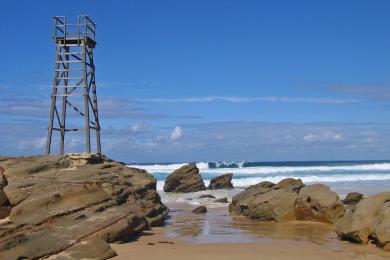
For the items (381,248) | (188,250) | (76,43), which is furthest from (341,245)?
(76,43)

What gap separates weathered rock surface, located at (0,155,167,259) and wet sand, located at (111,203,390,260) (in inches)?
20.5

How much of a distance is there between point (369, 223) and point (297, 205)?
192 inches

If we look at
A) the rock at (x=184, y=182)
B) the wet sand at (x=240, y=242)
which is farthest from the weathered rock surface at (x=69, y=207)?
the rock at (x=184, y=182)

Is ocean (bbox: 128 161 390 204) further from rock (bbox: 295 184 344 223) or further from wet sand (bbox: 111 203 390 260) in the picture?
wet sand (bbox: 111 203 390 260)

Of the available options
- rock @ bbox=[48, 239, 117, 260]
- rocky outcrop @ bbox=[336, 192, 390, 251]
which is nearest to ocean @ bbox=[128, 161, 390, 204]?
rocky outcrop @ bbox=[336, 192, 390, 251]

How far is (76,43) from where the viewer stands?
17.7 m

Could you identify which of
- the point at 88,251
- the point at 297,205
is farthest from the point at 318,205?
the point at 88,251

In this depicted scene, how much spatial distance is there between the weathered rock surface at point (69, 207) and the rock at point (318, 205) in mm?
4623

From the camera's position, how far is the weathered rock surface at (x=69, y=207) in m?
9.16

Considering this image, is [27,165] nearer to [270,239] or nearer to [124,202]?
[124,202]

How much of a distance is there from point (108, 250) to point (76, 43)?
33.6ft

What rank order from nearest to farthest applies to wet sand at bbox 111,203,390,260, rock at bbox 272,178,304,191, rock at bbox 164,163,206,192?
wet sand at bbox 111,203,390,260 < rock at bbox 272,178,304,191 < rock at bbox 164,163,206,192

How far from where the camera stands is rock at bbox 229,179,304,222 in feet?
52.7

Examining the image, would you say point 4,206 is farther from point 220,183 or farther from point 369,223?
point 220,183
